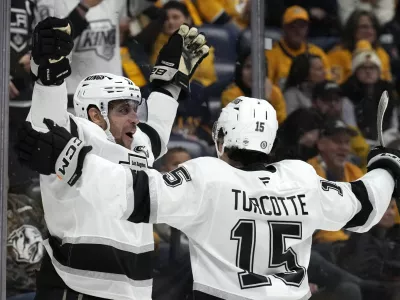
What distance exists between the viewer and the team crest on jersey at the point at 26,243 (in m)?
3.34

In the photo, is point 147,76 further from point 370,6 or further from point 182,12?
point 370,6

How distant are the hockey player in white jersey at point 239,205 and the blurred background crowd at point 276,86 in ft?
3.93

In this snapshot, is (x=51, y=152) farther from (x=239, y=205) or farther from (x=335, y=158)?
(x=335, y=158)

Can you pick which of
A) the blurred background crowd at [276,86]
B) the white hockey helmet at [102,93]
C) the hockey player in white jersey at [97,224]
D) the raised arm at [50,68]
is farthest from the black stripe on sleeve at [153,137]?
the raised arm at [50,68]

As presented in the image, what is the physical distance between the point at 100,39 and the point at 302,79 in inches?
35.4

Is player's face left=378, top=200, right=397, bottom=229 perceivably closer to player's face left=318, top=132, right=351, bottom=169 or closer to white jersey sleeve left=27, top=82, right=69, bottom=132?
player's face left=318, top=132, right=351, bottom=169

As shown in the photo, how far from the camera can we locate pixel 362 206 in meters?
2.50

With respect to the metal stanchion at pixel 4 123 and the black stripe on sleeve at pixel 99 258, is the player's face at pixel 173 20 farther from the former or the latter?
the black stripe on sleeve at pixel 99 258

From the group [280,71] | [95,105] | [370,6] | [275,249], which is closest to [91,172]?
[275,249]

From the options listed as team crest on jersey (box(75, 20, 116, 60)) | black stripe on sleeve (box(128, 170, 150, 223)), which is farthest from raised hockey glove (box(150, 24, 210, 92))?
black stripe on sleeve (box(128, 170, 150, 223))

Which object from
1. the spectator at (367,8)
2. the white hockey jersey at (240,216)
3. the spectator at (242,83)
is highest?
the spectator at (367,8)

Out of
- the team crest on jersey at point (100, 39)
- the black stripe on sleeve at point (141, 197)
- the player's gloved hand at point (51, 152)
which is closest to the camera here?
the player's gloved hand at point (51, 152)

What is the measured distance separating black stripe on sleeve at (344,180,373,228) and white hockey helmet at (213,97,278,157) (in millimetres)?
295

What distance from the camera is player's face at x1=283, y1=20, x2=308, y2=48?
3830 mm
